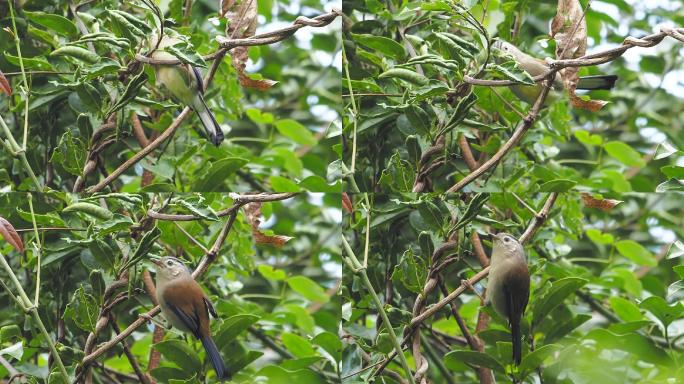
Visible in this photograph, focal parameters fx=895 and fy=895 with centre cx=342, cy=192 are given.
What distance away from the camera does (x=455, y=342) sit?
8.93ft

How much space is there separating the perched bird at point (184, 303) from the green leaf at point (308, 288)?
0.59 meters

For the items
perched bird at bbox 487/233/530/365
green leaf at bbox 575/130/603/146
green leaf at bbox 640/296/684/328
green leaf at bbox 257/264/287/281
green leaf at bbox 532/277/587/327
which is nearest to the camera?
Answer: perched bird at bbox 487/233/530/365

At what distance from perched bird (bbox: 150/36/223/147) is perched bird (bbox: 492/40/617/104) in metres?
0.82

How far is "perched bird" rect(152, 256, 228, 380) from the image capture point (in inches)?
90.2

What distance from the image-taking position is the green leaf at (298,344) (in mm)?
2748

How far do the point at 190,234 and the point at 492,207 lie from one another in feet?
2.91

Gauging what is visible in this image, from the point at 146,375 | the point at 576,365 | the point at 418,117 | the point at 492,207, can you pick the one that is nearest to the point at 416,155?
the point at 418,117

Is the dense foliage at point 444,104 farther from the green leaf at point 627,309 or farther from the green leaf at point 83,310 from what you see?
the green leaf at point 83,310

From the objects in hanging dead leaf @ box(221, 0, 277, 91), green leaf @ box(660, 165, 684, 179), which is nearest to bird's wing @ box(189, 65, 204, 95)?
hanging dead leaf @ box(221, 0, 277, 91)

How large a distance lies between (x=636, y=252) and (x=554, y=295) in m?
0.89

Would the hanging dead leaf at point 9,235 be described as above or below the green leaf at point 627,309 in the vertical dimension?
above

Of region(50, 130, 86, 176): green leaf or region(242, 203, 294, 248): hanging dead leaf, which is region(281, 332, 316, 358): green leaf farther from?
region(50, 130, 86, 176): green leaf

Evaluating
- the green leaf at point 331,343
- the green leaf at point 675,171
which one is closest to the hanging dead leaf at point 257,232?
the green leaf at point 331,343

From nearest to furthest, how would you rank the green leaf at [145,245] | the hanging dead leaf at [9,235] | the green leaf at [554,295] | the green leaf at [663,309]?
the hanging dead leaf at [9,235] < the green leaf at [145,245] < the green leaf at [554,295] < the green leaf at [663,309]
